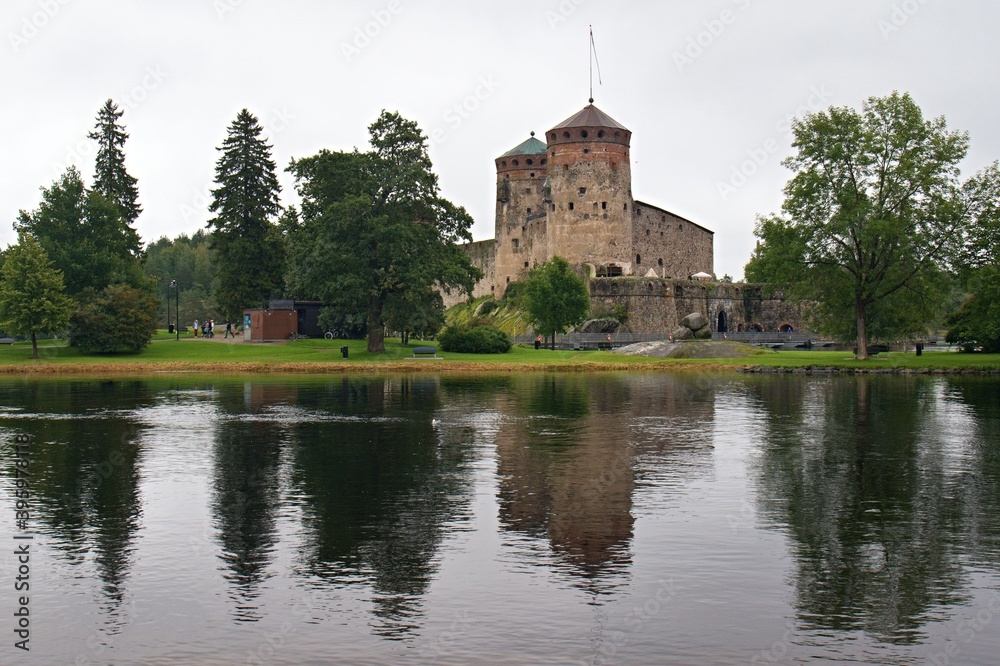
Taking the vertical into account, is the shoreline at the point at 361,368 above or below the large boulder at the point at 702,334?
below

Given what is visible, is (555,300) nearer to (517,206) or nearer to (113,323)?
(113,323)

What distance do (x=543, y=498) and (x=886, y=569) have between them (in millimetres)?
6091

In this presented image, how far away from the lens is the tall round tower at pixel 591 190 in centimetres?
9112

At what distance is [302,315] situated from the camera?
239ft

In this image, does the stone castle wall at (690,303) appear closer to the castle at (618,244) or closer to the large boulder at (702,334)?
the castle at (618,244)

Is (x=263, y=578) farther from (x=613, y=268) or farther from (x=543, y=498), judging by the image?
(x=613, y=268)

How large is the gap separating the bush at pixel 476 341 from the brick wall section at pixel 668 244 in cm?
3053

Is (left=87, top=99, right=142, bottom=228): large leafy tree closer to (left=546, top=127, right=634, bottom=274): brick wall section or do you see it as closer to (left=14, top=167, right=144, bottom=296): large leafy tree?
(left=14, top=167, right=144, bottom=296): large leafy tree

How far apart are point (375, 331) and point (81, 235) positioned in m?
22.4

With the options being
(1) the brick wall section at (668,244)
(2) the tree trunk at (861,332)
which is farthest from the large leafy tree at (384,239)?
(1) the brick wall section at (668,244)

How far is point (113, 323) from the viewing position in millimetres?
62438

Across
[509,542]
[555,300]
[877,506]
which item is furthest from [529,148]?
[509,542]

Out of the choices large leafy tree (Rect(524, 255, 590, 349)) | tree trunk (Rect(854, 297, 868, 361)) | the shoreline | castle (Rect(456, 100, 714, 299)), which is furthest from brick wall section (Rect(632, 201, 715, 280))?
the shoreline

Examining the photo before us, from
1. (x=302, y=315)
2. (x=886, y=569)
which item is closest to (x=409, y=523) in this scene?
(x=886, y=569)
